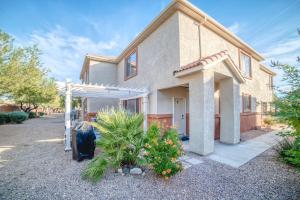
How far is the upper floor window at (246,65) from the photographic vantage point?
11.4 metres

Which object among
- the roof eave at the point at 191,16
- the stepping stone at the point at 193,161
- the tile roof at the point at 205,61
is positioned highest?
the roof eave at the point at 191,16

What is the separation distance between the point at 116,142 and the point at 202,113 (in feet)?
11.7

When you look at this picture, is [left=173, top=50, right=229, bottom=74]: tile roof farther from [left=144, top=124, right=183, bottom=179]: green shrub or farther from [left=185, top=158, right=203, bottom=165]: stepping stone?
[left=185, top=158, right=203, bottom=165]: stepping stone

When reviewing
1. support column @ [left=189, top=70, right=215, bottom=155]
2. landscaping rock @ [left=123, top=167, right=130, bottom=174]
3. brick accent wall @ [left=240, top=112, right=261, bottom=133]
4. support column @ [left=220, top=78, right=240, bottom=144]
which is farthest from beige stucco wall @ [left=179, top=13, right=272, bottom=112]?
landscaping rock @ [left=123, top=167, right=130, bottom=174]

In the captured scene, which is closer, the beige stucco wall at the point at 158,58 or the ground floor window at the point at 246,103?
the beige stucco wall at the point at 158,58

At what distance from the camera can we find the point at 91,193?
10.9 ft

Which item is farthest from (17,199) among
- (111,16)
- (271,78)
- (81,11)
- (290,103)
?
(271,78)

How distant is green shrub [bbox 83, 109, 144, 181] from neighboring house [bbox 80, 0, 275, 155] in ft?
3.35

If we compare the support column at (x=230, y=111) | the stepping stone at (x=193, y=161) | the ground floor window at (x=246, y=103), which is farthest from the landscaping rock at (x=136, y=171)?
the ground floor window at (x=246, y=103)

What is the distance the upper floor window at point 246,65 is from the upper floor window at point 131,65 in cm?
854

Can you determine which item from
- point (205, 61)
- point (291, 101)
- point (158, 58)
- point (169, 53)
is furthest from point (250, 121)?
point (291, 101)

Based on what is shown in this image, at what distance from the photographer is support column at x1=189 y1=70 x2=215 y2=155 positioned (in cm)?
571

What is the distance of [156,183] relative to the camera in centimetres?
374

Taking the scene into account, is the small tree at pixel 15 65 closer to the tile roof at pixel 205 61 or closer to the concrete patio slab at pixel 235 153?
the tile roof at pixel 205 61
